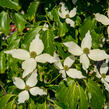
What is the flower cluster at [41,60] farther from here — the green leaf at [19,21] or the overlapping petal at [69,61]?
the green leaf at [19,21]

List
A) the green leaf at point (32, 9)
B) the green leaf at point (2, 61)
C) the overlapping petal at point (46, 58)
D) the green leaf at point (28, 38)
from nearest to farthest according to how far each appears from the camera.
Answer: the overlapping petal at point (46, 58) < the green leaf at point (28, 38) < the green leaf at point (32, 9) < the green leaf at point (2, 61)

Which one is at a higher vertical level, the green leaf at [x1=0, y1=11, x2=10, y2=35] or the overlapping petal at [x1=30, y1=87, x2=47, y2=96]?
the green leaf at [x1=0, y1=11, x2=10, y2=35]

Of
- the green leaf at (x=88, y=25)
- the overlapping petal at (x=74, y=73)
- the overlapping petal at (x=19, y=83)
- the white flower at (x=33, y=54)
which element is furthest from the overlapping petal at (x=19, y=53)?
the green leaf at (x=88, y=25)

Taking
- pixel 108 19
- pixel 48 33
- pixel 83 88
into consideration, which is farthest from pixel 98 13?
pixel 83 88

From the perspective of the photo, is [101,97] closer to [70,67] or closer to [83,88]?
[83,88]

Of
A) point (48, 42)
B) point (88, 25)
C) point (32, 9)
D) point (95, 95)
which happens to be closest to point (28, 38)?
point (48, 42)

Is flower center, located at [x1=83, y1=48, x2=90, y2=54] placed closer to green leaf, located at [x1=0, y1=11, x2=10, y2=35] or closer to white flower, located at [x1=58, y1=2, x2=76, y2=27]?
white flower, located at [x1=58, y1=2, x2=76, y2=27]

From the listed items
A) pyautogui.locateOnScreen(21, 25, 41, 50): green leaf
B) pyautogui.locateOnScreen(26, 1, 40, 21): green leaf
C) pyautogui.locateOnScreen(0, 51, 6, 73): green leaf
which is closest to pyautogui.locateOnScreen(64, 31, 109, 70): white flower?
pyautogui.locateOnScreen(21, 25, 41, 50): green leaf
